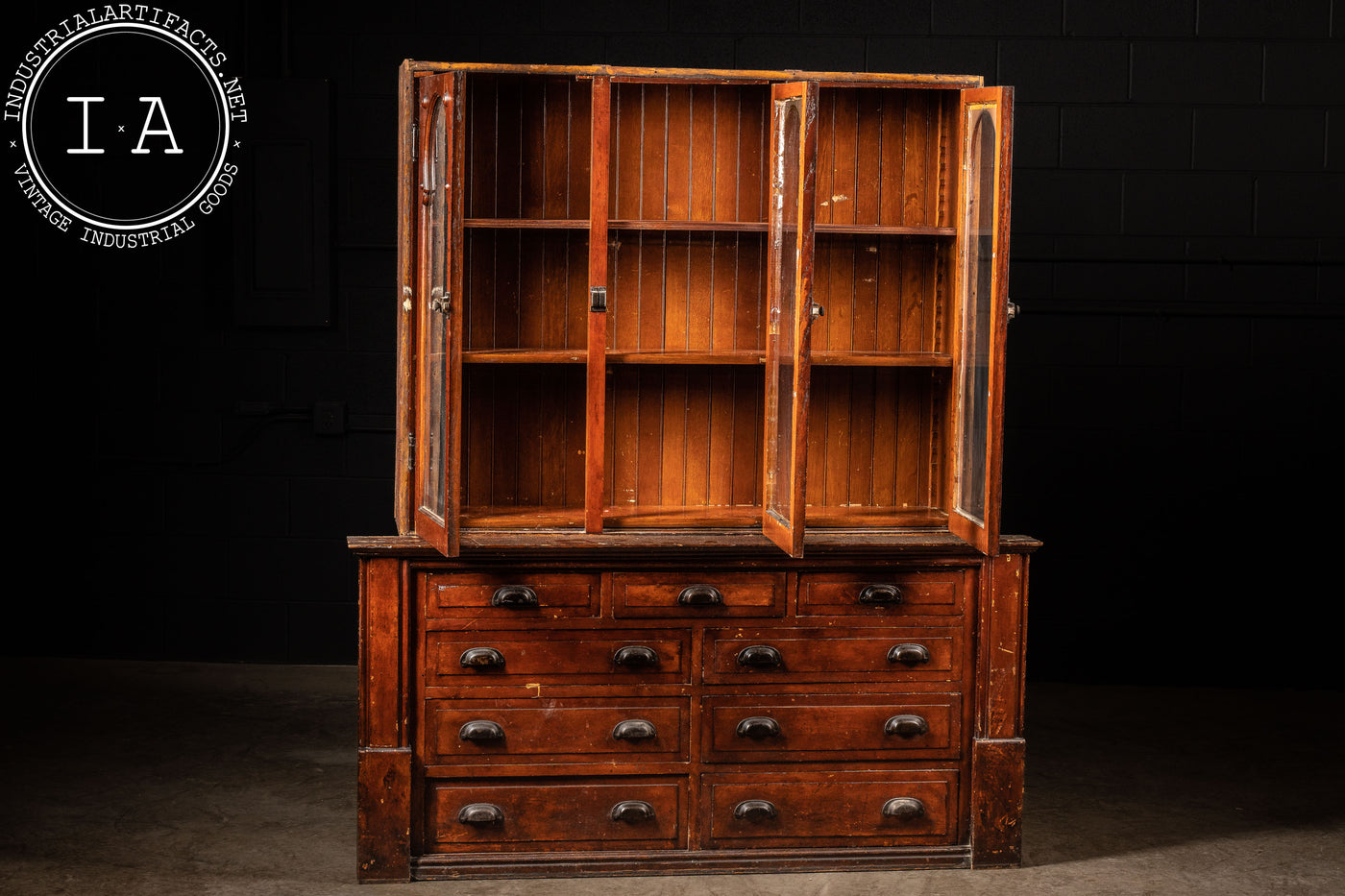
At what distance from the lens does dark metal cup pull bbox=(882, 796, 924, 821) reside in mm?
3143

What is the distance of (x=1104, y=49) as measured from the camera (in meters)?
4.70

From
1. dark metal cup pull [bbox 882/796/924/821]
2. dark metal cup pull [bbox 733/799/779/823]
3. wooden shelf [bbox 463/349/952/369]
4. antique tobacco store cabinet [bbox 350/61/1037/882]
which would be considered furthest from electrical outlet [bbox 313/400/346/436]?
dark metal cup pull [bbox 882/796/924/821]

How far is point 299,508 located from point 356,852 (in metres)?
1.97

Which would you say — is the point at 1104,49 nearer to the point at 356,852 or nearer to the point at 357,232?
the point at 357,232

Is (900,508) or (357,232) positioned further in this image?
(357,232)

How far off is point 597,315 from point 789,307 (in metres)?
0.45

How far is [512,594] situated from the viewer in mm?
3037

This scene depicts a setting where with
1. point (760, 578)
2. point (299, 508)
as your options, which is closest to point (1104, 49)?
point (760, 578)

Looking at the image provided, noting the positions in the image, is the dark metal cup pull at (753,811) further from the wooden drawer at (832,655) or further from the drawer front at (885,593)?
the drawer front at (885,593)

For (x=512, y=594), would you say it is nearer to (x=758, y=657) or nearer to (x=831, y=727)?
(x=758, y=657)

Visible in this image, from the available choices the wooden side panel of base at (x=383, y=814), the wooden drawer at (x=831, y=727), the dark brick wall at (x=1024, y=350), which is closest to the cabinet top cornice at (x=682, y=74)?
the wooden drawer at (x=831, y=727)

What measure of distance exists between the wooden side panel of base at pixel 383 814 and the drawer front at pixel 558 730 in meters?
0.08

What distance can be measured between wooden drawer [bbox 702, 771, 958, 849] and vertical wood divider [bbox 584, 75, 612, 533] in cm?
73

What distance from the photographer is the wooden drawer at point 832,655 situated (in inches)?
122
